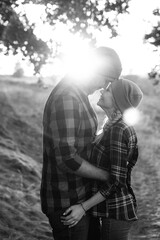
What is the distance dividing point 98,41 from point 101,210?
4535mm

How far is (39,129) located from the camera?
15.4m

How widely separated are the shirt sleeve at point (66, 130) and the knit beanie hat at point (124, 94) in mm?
358

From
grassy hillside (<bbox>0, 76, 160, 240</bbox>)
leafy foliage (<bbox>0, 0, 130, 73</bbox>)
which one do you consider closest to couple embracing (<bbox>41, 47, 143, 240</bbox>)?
grassy hillside (<bbox>0, 76, 160, 240</bbox>)

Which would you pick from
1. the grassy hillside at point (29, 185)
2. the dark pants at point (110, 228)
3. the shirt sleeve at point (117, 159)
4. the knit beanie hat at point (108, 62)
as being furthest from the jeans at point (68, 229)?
the grassy hillside at point (29, 185)

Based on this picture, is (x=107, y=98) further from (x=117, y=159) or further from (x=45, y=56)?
(x=45, y=56)

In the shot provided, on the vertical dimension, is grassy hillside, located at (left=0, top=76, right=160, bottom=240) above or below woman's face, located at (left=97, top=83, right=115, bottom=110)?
below

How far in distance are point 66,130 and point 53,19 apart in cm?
498

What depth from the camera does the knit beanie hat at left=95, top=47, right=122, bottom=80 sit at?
2.52 m

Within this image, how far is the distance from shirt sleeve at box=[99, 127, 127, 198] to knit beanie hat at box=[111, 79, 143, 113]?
20cm

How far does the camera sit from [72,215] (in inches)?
98.2

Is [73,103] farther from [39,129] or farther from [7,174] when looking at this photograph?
[39,129]

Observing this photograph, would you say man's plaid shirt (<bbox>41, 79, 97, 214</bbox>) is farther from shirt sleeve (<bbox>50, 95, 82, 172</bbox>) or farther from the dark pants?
the dark pants

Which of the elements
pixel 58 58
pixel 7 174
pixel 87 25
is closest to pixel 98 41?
pixel 87 25

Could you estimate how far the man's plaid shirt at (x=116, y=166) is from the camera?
2.55 meters
